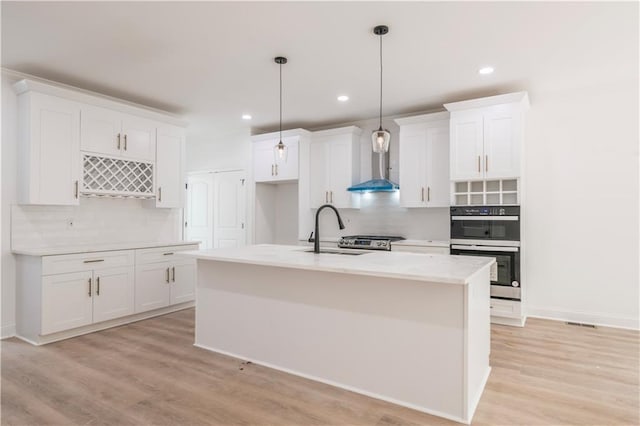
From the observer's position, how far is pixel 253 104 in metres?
4.91

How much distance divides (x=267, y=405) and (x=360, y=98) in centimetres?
359

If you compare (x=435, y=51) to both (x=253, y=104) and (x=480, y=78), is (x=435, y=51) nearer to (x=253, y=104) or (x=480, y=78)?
(x=480, y=78)

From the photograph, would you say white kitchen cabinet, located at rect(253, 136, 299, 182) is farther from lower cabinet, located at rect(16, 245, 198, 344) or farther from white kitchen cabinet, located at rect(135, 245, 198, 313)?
lower cabinet, located at rect(16, 245, 198, 344)

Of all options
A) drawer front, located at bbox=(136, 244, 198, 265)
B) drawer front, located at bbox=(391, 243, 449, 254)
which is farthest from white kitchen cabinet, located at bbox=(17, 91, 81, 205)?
drawer front, located at bbox=(391, 243, 449, 254)

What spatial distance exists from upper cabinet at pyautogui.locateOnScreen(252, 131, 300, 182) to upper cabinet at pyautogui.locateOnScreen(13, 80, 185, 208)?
4.04ft

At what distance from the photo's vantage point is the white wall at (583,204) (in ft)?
13.3

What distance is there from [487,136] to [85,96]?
4532 mm

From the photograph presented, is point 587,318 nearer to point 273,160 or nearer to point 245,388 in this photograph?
point 245,388

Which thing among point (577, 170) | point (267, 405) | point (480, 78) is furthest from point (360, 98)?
point (267, 405)

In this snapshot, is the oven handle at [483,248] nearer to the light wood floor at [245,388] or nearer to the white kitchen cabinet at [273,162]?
the light wood floor at [245,388]

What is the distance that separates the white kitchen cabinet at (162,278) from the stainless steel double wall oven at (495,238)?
3.42 metres

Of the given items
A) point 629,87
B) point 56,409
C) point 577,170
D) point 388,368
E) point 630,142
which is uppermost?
point 629,87

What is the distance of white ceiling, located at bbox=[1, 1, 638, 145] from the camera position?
2.67 m

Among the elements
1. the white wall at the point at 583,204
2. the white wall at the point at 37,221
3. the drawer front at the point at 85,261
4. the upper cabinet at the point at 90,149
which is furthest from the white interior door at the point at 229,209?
the white wall at the point at 583,204
